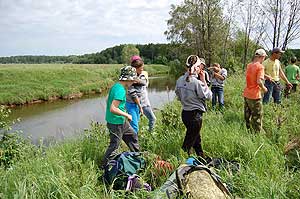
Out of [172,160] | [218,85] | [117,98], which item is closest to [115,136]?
[117,98]

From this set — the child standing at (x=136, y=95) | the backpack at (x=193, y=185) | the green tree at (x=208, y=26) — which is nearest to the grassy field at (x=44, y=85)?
the green tree at (x=208, y=26)

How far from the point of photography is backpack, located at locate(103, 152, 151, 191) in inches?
143

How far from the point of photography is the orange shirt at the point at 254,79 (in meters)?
5.62

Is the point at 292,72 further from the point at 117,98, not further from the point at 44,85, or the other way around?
the point at 44,85

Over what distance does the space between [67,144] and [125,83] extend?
2056 mm

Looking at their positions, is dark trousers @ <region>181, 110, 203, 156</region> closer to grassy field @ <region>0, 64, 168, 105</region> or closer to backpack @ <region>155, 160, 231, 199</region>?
backpack @ <region>155, 160, 231, 199</region>

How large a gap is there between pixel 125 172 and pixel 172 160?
81 cm

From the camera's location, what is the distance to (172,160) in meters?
4.38

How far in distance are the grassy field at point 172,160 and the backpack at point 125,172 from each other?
0.41 ft

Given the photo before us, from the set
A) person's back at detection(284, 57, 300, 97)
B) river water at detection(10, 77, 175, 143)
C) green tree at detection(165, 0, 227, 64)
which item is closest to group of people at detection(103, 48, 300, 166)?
person's back at detection(284, 57, 300, 97)

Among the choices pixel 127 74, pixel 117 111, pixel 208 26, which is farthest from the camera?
pixel 208 26

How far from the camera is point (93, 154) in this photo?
5.02 metres

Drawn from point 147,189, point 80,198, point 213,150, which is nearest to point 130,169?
point 147,189

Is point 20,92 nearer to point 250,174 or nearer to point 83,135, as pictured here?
point 83,135
